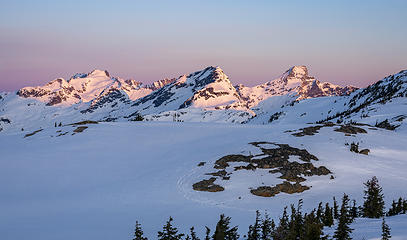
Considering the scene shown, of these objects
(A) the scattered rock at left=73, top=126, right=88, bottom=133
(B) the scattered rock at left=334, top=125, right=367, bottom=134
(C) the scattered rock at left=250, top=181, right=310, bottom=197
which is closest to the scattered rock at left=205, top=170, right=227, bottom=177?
(C) the scattered rock at left=250, top=181, right=310, bottom=197

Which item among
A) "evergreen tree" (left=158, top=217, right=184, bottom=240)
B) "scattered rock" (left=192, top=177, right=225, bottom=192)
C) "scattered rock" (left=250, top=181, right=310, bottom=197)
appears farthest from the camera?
"scattered rock" (left=192, top=177, right=225, bottom=192)

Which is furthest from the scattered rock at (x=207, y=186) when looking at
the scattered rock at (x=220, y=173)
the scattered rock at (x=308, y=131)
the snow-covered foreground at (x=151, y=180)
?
the scattered rock at (x=308, y=131)

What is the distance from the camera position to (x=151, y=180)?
45938mm

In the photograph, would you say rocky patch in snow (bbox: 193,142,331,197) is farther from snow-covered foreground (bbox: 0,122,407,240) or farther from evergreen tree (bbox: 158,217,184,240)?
evergreen tree (bbox: 158,217,184,240)

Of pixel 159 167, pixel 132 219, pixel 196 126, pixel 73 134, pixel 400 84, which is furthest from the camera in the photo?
pixel 400 84

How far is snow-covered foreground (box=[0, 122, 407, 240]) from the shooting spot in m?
33.4

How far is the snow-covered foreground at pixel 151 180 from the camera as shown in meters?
33.4

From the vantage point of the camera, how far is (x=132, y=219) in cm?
3409

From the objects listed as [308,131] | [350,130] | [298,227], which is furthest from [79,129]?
[298,227]

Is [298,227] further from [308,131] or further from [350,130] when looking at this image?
[350,130]

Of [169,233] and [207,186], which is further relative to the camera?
[207,186]

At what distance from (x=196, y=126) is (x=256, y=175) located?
124ft

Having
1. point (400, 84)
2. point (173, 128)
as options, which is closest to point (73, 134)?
point (173, 128)

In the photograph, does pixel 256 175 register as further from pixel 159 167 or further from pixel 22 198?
pixel 22 198
